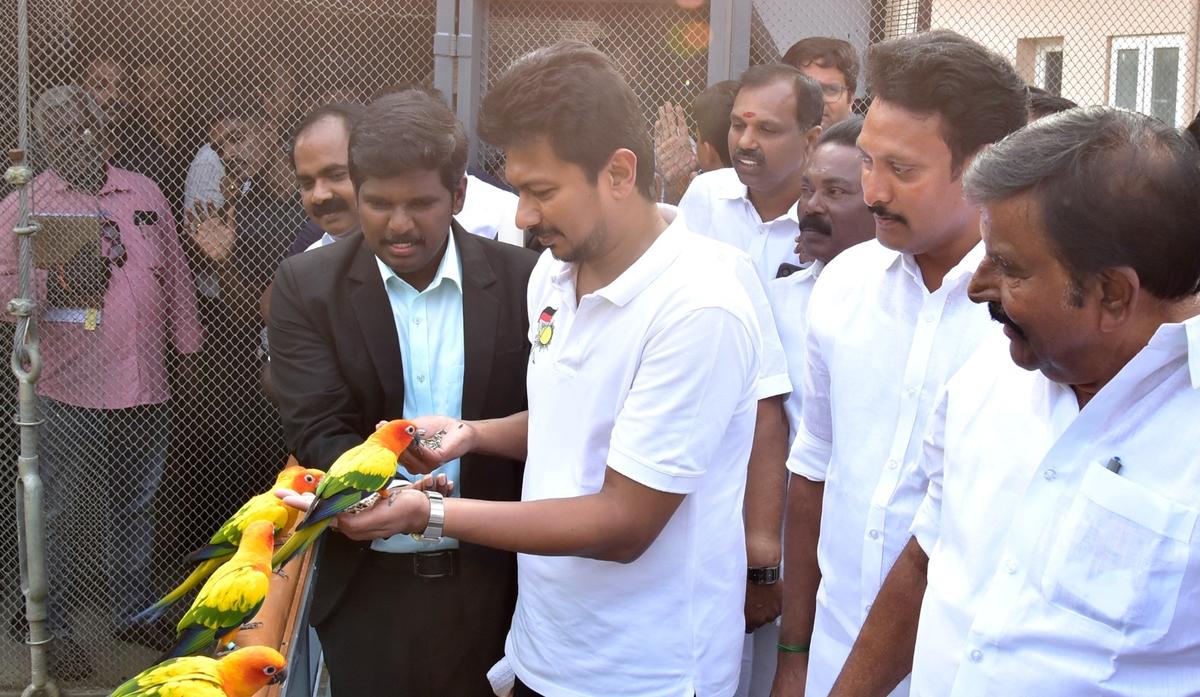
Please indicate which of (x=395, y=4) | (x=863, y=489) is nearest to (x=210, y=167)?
(x=395, y=4)

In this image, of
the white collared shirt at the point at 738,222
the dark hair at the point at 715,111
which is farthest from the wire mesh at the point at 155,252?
the white collared shirt at the point at 738,222

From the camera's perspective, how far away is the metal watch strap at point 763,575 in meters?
3.22

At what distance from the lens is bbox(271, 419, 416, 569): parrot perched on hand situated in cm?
245

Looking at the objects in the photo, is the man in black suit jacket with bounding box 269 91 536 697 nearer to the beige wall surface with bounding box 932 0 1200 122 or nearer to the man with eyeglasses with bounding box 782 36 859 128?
the man with eyeglasses with bounding box 782 36 859 128

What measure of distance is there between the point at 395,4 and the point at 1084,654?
3992 mm

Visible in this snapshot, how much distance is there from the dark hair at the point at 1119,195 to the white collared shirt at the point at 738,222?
2.14m

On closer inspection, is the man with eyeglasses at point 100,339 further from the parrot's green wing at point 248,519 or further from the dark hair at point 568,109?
the dark hair at point 568,109

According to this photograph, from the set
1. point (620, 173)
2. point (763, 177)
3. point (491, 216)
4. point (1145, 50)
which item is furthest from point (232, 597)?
point (1145, 50)

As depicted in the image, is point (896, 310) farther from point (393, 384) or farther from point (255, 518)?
point (255, 518)

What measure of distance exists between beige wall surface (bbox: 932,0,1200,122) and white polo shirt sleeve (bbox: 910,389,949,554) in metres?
3.21

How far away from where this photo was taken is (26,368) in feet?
15.3

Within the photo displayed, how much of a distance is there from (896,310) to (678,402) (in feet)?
2.05

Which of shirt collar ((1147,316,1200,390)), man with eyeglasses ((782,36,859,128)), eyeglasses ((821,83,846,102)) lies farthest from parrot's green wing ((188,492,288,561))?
eyeglasses ((821,83,846,102))

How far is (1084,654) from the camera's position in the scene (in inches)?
65.2
